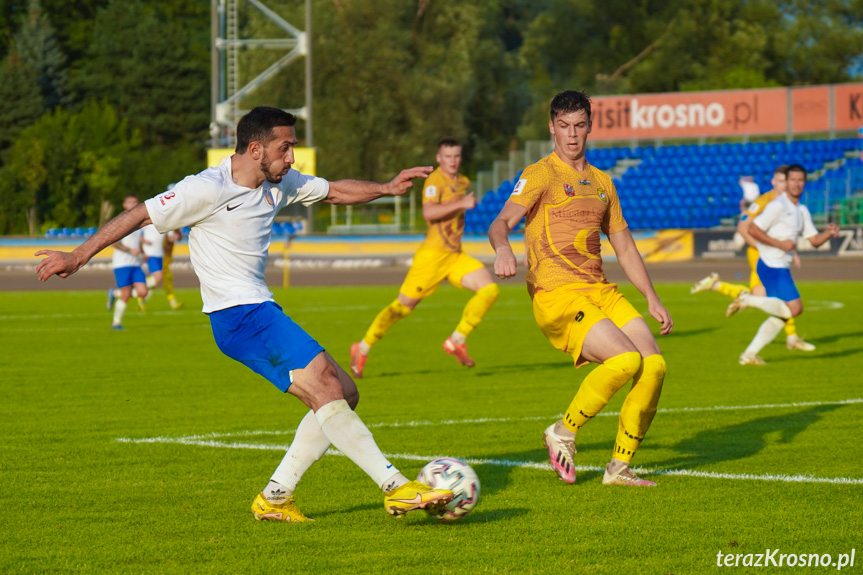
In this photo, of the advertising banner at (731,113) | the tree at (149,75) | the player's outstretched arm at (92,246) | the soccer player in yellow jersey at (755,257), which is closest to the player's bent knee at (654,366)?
the player's outstretched arm at (92,246)

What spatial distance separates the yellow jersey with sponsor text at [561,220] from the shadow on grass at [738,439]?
1398 millimetres

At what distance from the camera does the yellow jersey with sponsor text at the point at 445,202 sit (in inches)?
501

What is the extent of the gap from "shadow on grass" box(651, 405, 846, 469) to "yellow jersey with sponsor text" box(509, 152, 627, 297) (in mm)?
1398

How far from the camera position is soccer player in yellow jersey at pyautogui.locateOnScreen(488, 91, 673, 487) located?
22.7ft

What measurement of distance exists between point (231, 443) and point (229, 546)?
10.2ft

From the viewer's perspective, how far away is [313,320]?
67.5 ft

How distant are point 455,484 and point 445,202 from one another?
7.09 m

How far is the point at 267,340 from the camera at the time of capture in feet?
19.9

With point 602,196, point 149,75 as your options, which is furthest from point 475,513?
point 149,75

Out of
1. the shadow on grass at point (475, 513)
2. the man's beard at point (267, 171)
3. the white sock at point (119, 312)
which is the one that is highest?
the man's beard at point (267, 171)

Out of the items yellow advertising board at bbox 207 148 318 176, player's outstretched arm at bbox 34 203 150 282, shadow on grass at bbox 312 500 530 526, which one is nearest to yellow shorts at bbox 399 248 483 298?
shadow on grass at bbox 312 500 530 526

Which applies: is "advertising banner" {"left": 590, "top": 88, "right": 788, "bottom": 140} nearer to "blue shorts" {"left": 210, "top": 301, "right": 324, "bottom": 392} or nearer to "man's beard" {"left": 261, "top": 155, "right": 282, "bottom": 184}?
"man's beard" {"left": 261, "top": 155, "right": 282, "bottom": 184}

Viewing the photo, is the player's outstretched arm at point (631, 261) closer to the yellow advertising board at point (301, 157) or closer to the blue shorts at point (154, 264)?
the blue shorts at point (154, 264)

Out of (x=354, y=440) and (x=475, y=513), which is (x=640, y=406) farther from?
(x=354, y=440)
